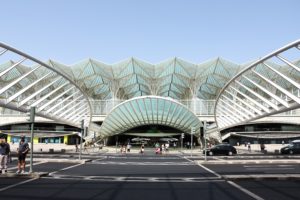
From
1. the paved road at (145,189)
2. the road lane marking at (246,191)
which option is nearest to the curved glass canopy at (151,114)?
the paved road at (145,189)

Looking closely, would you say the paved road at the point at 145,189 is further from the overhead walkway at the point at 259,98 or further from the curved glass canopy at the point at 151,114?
the curved glass canopy at the point at 151,114

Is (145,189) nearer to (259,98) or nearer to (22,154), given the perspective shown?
(22,154)

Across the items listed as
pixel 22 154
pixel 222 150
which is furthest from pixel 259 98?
pixel 22 154

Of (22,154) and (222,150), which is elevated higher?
(22,154)

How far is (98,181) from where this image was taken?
46.3 feet

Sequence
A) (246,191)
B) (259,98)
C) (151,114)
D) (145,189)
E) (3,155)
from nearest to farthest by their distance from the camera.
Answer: (246,191), (145,189), (3,155), (259,98), (151,114)

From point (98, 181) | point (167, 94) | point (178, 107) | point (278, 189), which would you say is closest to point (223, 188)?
point (278, 189)

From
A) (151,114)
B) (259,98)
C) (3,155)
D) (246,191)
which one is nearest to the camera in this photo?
(246,191)

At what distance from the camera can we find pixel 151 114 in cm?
6581

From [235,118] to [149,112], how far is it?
18435 millimetres

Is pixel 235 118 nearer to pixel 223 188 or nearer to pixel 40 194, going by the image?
pixel 223 188

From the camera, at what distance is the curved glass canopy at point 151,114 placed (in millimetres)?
64312

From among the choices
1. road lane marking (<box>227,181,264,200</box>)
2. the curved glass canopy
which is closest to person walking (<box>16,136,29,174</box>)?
road lane marking (<box>227,181,264,200</box>)

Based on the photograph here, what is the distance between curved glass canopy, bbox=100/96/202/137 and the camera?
64312 mm
